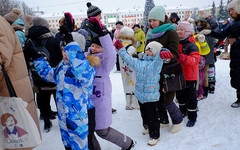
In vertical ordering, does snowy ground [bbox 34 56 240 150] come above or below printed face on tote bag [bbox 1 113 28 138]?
below

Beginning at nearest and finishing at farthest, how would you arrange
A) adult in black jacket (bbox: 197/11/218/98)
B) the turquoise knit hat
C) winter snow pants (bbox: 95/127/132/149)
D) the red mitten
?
the red mitten, winter snow pants (bbox: 95/127/132/149), the turquoise knit hat, adult in black jacket (bbox: 197/11/218/98)

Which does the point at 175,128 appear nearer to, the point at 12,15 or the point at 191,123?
the point at 191,123

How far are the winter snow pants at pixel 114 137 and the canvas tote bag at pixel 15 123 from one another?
34.9 inches

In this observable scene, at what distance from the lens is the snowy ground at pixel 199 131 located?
2.59 m

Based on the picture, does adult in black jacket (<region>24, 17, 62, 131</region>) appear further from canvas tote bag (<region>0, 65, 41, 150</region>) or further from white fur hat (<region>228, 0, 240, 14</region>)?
white fur hat (<region>228, 0, 240, 14</region>)

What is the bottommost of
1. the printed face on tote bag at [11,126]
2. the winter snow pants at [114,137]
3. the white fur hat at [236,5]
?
the winter snow pants at [114,137]

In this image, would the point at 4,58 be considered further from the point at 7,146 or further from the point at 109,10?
the point at 109,10

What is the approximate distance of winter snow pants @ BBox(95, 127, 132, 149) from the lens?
227 centimetres

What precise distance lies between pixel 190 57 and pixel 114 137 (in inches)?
69.0

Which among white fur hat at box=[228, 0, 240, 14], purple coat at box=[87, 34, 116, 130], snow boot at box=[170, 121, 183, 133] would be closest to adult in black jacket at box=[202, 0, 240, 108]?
white fur hat at box=[228, 0, 240, 14]

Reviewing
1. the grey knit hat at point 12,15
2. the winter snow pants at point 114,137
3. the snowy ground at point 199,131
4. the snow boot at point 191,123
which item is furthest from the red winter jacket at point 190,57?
the grey knit hat at point 12,15

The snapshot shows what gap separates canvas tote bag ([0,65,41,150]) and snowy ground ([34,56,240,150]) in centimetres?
143

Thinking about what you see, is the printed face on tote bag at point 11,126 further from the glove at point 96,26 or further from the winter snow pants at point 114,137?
the glove at point 96,26

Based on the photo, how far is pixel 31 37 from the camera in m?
2.77
